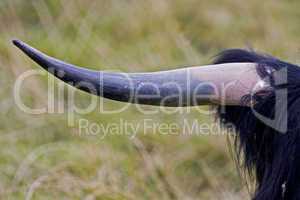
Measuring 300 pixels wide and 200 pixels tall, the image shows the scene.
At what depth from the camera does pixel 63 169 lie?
A: 16.2ft

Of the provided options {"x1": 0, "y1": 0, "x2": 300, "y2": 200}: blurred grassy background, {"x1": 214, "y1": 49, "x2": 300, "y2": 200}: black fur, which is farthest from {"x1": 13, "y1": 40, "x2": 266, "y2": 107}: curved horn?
{"x1": 0, "y1": 0, "x2": 300, "y2": 200}: blurred grassy background

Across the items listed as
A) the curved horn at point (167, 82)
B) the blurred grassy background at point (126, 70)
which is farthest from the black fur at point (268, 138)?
the blurred grassy background at point (126, 70)

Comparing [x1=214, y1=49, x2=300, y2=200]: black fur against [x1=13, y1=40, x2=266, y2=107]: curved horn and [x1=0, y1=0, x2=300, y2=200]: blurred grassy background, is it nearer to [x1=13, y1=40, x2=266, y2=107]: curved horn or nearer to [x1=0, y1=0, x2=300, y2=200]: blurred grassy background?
[x1=13, y1=40, x2=266, y2=107]: curved horn

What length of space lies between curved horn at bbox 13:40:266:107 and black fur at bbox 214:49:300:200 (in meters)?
0.07

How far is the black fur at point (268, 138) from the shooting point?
3.18 meters

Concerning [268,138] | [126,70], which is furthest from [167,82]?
[126,70]

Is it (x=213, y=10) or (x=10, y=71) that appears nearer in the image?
(x=10, y=71)

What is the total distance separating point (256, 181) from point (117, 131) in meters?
2.17

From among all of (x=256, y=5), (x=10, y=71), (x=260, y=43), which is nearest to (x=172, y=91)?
(x=10, y=71)

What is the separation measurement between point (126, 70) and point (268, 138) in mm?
3092

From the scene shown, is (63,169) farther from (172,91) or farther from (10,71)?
(172,91)

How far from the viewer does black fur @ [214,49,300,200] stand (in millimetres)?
3176

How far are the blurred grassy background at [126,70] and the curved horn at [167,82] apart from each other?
2.67 feet

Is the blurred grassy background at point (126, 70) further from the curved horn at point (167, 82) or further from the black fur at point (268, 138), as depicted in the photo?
the curved horn at point (167, 82)
